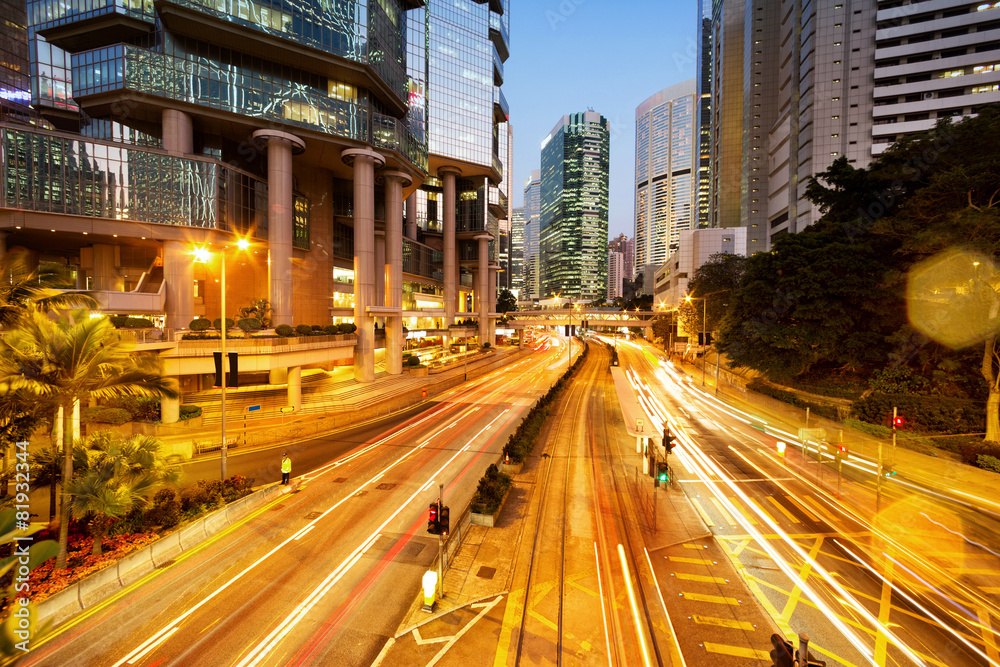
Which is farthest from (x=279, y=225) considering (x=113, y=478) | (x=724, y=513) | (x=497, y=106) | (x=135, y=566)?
(x=497, y=106)

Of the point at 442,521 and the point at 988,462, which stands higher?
the point at 442,521

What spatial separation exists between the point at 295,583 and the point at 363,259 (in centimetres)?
3637

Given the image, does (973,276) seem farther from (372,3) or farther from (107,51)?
(107,51)

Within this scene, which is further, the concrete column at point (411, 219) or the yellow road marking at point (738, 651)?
the concrete column at point (411, 219)

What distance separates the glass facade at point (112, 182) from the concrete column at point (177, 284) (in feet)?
7.76

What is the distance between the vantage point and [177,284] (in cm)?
3509

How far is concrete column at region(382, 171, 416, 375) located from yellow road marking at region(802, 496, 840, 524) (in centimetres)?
4032

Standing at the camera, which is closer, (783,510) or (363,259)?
(783,510)

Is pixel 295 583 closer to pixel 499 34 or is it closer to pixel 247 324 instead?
pixel 247 324

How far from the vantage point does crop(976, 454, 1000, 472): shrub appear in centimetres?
1978

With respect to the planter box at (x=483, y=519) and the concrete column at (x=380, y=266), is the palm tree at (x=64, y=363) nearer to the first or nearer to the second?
the planter box at (x=483, y=519)

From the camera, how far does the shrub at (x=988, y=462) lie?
1978cm

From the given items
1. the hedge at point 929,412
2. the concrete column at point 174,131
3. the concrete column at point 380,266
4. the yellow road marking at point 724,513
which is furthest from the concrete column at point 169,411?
the hedge at point 929,412

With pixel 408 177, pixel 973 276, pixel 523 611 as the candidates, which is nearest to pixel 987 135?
pixel 973 276
